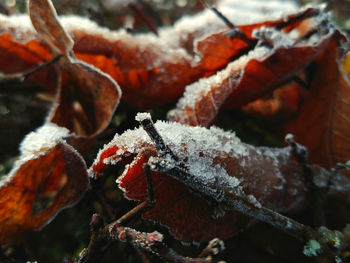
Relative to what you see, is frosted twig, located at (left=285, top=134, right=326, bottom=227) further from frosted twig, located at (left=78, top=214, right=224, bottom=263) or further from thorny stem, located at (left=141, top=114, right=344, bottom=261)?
frosted twig, located at (left=78, top=214, right=224, bottom=263)

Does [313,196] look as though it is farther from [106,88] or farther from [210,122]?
[106,88]

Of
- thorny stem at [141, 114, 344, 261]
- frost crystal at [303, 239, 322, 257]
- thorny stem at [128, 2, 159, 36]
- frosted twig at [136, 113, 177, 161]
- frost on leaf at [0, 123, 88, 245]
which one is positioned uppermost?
frosted twig at [136, 113, 177, 161]

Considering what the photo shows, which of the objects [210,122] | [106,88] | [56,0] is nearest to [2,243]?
[106,88]

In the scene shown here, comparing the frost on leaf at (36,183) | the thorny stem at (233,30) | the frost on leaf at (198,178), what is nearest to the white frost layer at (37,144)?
the frost on leaf at (36,183)

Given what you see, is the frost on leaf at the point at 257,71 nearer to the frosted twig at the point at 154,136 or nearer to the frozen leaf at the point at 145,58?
the frozen leaf at the point at 145,58

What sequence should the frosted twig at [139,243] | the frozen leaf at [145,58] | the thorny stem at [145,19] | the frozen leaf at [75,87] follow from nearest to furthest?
1. the frosted twig at [139,243]
2. the frozen leaf at [75,87]
3. the frozen leaf at [145,58]
4. the thorny stem at [145,19]

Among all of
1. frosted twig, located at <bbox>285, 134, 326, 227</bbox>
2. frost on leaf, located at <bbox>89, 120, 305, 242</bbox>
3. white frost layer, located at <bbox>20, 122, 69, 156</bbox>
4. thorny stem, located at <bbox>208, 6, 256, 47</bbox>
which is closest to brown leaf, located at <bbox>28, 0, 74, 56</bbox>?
white frost layer, located at <bbox>20, 122, 69, 156</bbox>
